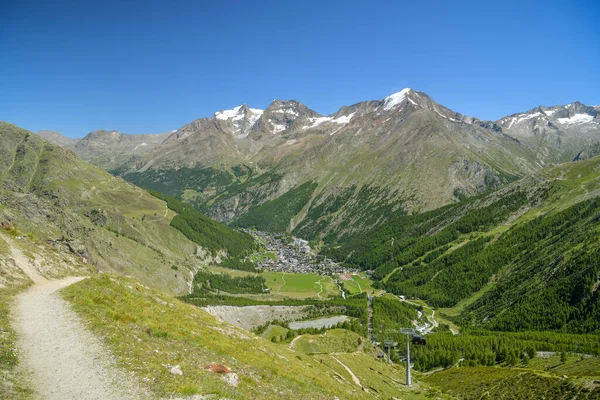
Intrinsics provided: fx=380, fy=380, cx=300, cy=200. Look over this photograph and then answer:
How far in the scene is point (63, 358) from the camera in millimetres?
26828

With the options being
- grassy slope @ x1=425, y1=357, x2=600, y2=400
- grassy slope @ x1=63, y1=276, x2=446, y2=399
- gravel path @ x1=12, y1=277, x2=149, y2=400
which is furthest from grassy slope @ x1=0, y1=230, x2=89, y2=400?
grassy slope @ x1=425, y1=357, x2=600, y2=400

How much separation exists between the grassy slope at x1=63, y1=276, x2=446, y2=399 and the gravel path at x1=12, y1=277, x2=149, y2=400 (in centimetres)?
111

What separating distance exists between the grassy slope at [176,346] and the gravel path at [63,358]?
1107 millimetres

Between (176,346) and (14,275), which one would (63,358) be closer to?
(176,346)

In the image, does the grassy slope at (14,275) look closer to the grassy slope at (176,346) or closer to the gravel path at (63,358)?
the gravel path at (63,358)

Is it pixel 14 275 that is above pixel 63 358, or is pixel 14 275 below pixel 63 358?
above

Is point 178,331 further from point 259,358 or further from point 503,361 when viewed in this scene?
point 503,361

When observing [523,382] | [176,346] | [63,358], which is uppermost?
[176,346]

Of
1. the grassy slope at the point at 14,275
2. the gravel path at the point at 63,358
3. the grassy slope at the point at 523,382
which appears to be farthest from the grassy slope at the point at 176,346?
the grassy slope at the point at 523,382

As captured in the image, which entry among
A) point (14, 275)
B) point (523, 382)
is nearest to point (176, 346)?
point (14, 275)

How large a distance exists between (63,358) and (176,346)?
851cm

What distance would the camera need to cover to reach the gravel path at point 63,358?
2331 cm

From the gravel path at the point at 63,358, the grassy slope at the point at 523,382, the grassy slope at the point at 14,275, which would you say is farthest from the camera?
the grassy slope at the point at 523,382

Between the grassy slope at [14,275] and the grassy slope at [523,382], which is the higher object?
the grassy slope at [14,275]
